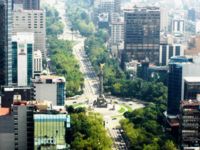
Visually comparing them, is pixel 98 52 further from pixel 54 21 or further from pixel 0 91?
pixel 0 91

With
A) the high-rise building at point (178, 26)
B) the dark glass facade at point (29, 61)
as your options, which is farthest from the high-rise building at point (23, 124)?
the high-rise building at point (178, 26)

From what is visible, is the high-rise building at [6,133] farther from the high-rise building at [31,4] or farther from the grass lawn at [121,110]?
the high-rise building at [31,4]

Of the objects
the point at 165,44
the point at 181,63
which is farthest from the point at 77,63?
the point at 181,63

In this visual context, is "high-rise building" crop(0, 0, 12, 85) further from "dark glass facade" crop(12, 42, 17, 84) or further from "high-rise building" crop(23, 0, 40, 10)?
"high-rise building" crop(23, 0, 40, 10)

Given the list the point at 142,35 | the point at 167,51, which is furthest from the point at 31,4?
the point at 167,51

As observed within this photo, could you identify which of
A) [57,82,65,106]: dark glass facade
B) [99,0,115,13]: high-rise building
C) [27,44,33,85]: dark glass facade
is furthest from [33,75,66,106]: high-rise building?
[99,0,115,13]: high-rise building

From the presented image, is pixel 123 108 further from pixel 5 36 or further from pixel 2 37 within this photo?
pixel 2 37
